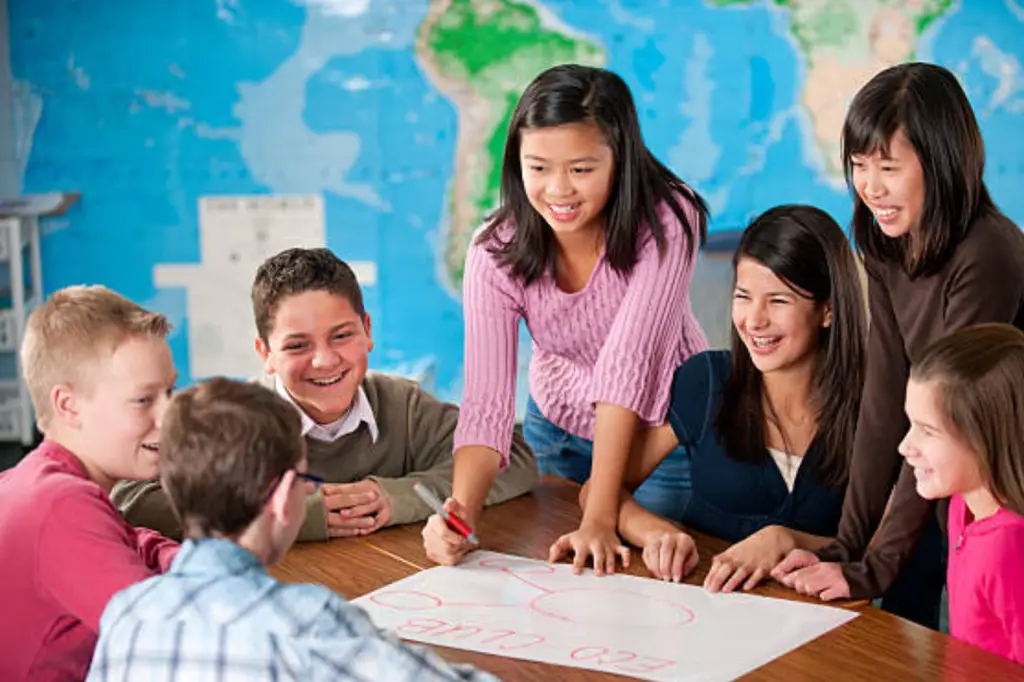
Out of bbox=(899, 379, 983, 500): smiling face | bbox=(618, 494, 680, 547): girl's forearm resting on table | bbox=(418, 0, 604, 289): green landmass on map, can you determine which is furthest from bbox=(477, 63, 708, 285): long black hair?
bbox=(418, 0, 604, 289): green landmass on map

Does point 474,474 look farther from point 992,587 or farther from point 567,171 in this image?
point 992,587

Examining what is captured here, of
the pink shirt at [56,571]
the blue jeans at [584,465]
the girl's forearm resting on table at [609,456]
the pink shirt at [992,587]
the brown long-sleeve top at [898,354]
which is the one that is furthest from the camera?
the blue jeans at [584,465]

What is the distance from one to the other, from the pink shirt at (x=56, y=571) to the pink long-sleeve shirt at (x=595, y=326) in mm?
646

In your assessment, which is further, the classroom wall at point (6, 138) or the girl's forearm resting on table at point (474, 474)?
the classroom wall at point (6, 138)

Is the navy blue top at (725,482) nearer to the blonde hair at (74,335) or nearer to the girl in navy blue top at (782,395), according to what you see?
the girl in navy blue top at (782,395)

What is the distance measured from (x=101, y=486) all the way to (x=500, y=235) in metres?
0.72

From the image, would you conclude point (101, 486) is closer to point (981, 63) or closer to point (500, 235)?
point (500, 235)

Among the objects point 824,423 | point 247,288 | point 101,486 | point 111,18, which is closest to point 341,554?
point 101,486

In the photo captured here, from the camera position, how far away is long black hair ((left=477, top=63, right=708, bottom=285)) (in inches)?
65.9

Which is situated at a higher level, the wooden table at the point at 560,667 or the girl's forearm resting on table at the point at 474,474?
the girl's forearm resting on table at the point at 474,474

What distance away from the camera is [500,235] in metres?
1.80

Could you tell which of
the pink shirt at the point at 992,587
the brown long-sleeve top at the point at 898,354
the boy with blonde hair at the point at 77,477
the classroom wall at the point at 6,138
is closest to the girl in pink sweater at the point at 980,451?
the pink shirt at the point at 992,587

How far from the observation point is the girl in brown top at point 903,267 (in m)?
1.46

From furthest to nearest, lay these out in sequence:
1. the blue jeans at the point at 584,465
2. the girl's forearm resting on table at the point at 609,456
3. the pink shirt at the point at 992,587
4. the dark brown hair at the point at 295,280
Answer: the blue jeans at the point at 584,465
the dark brown hair at the point at 295,280
the girl's forearm resting on table at the point at 609,456
the pink shirt at the point at 992,587
